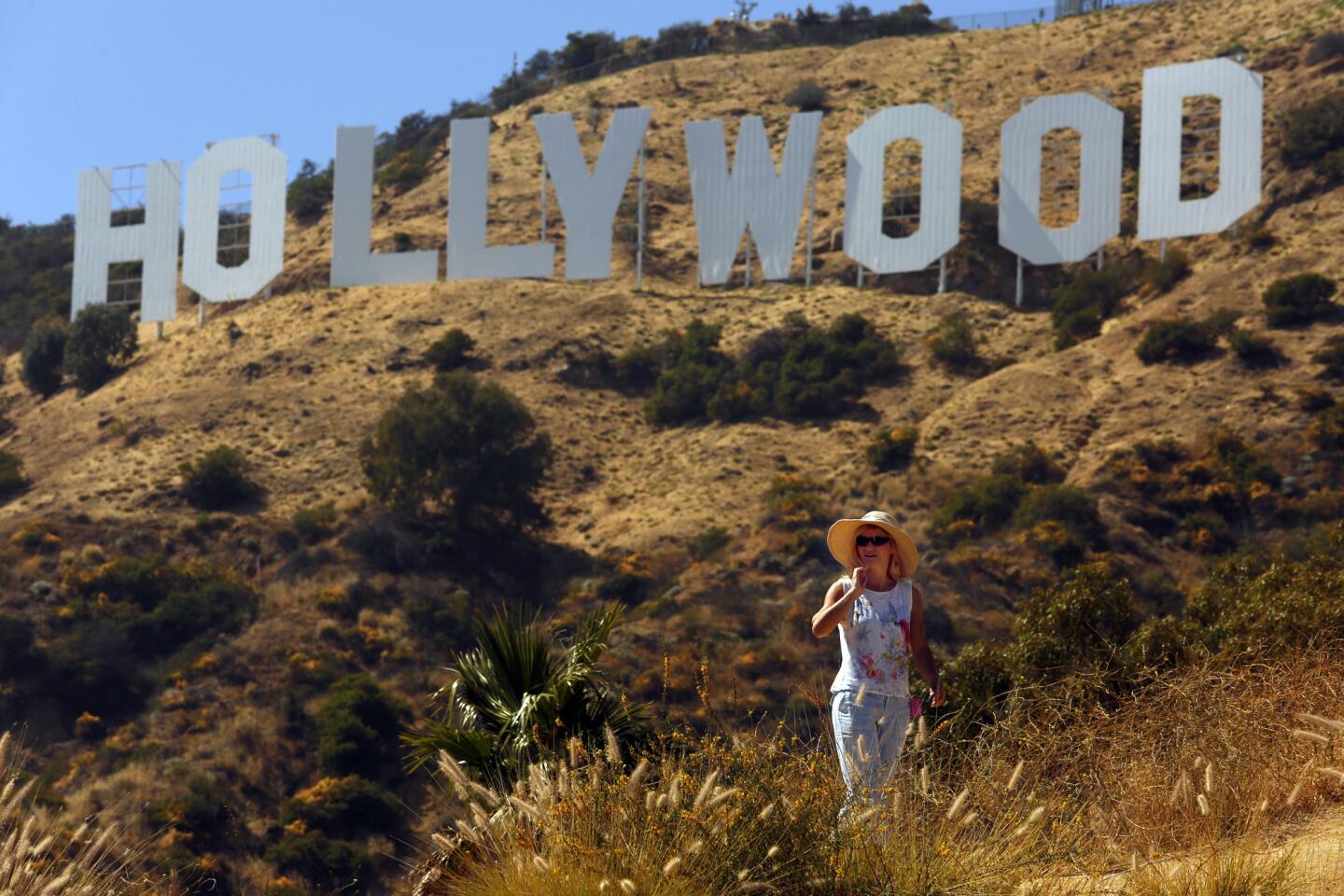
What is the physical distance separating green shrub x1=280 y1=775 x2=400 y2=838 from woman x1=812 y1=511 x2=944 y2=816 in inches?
1084

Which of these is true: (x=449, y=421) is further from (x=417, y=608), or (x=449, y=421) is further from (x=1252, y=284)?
(x=1252, y=284)

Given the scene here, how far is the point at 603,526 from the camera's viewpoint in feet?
159

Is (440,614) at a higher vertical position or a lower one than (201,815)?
higher

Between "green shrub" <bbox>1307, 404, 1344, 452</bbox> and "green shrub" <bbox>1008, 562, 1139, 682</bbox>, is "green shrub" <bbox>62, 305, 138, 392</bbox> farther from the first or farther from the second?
"green shrub" <bbox>1008, 562, 1139, 682</bbox>

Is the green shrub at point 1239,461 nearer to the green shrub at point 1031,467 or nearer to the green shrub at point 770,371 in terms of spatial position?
the green shrub at point 1031,467

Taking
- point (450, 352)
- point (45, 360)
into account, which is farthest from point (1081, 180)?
point (45, 360)

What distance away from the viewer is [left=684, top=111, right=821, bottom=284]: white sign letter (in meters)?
53.9

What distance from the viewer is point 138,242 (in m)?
60.3

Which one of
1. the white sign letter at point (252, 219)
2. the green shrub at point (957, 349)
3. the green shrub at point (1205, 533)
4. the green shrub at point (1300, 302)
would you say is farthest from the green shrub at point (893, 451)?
the white sign letter at point (252, 219)

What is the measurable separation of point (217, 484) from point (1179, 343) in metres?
27.7

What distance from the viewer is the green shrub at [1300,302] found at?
4875 centimetres

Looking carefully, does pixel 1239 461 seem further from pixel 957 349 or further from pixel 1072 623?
pixel 1072 623

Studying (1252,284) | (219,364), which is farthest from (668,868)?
(219,364)

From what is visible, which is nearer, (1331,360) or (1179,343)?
(1331,360)
